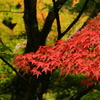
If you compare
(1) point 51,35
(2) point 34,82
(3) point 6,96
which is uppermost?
(1) point 51,35

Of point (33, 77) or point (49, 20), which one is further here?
point (33, 77)

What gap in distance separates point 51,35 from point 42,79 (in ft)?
7.54

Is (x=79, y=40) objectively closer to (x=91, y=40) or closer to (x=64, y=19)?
(x=91, y=40)

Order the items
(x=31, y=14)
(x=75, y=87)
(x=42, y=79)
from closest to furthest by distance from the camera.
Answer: (x=31, y=14), (x=42, y=79), (x=75, y=87)

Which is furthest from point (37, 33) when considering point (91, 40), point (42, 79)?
point (91, 40)

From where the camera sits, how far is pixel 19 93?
4070mm

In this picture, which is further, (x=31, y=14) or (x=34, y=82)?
(x=34, y=82)

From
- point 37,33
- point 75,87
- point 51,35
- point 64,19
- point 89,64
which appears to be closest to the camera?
point 89,64

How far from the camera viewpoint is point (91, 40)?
2373 millimetres

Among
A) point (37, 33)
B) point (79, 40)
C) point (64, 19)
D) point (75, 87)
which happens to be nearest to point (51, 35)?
point (64, 19)

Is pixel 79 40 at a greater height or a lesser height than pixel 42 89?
greater

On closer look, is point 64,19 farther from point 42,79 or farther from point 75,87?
point 42,79

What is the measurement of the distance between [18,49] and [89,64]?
374 cm

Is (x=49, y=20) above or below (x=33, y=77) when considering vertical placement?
above
